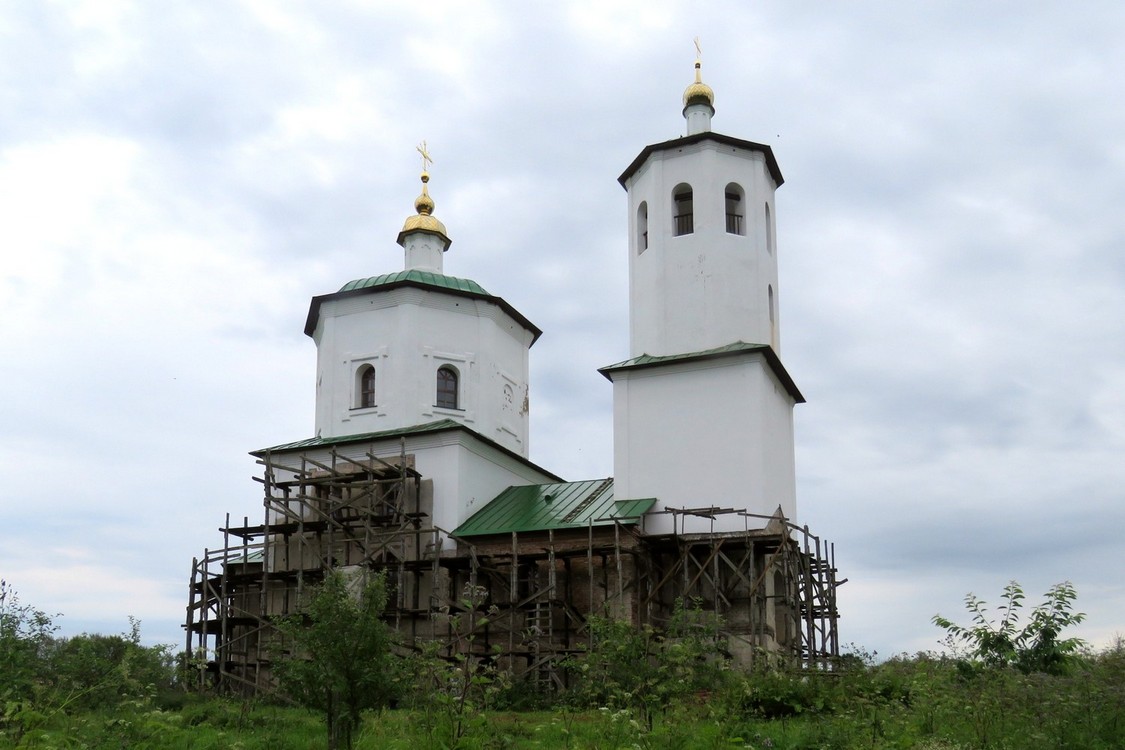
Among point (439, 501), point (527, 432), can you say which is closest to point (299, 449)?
point (439, 501)

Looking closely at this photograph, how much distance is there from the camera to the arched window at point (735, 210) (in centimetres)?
2386

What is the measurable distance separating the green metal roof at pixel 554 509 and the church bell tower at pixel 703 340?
618mm

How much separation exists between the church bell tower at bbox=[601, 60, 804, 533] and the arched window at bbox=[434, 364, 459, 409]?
4.52 meters

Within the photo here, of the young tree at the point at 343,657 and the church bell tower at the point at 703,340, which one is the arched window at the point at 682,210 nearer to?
the church bell tower at the point at 703,340

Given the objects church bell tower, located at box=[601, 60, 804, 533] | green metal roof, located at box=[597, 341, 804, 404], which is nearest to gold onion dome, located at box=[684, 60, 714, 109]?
church bell tower, located at box=[601, 60, 804, 533]

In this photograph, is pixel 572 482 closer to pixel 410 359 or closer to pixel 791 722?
pixel 410 359

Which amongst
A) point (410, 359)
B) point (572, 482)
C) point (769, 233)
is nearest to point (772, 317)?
point (769, 233)

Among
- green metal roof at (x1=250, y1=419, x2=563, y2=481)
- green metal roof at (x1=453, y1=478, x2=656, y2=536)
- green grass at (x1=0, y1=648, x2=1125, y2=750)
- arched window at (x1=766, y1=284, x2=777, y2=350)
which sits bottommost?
green grass at (x1=0, y1=648, x2=1125, y2=750)

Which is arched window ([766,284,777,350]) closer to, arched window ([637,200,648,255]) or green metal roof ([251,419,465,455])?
arched window ([637,200,648,255])

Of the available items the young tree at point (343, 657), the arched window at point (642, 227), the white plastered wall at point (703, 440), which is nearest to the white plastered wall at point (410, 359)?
the arched window at point (642, 227)

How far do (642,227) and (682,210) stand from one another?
37.9 inches

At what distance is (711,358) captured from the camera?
72.7 feet

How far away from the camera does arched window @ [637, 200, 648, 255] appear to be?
960 inches

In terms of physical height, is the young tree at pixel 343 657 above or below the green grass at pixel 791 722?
above
